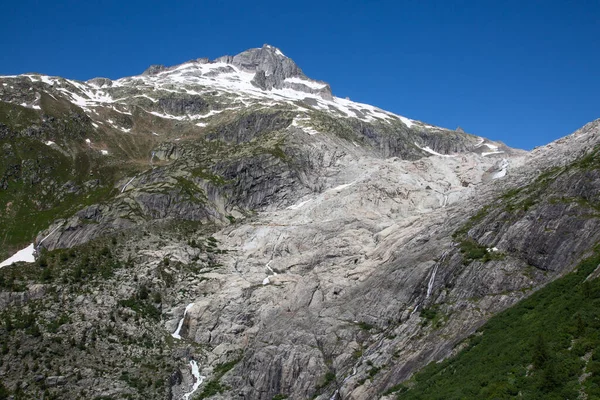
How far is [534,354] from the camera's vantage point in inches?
1496

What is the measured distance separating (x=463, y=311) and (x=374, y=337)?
1485cm

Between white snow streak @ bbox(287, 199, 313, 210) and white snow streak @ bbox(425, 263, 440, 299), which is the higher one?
white snow streak @ bbox(287, 199, 313, 210)

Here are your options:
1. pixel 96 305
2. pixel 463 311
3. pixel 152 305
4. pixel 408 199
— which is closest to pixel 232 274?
pixel 152 305

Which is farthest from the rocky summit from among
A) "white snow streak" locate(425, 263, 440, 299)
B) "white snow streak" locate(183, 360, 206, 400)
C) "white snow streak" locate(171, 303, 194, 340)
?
"white snow streak" locate(183, 360, 206, 400)

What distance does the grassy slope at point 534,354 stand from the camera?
34812 millimetres

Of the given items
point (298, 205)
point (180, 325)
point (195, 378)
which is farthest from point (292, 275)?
point (298, 205)

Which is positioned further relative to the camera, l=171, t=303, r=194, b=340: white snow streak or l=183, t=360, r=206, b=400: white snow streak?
l=171, t=303, r=194, b=340: white snow streak

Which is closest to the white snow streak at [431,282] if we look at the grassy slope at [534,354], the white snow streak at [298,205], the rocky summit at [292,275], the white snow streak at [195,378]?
the rocky summit at [292,275]

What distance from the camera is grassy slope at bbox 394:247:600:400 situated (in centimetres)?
3481

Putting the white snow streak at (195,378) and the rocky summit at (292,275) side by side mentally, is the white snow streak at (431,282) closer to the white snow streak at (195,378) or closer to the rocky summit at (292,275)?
the rocky summit at (292,275)

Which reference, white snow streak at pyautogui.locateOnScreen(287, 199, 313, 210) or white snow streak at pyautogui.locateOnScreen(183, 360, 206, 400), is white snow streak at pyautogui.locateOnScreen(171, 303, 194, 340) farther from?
white snow streak at pyautogui.locateOnScreen(287, 199, 313, 210)

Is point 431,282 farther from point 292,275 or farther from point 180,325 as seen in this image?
point 180,325

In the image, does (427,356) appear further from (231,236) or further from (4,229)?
(4,229)

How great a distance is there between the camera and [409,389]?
52.7 m
